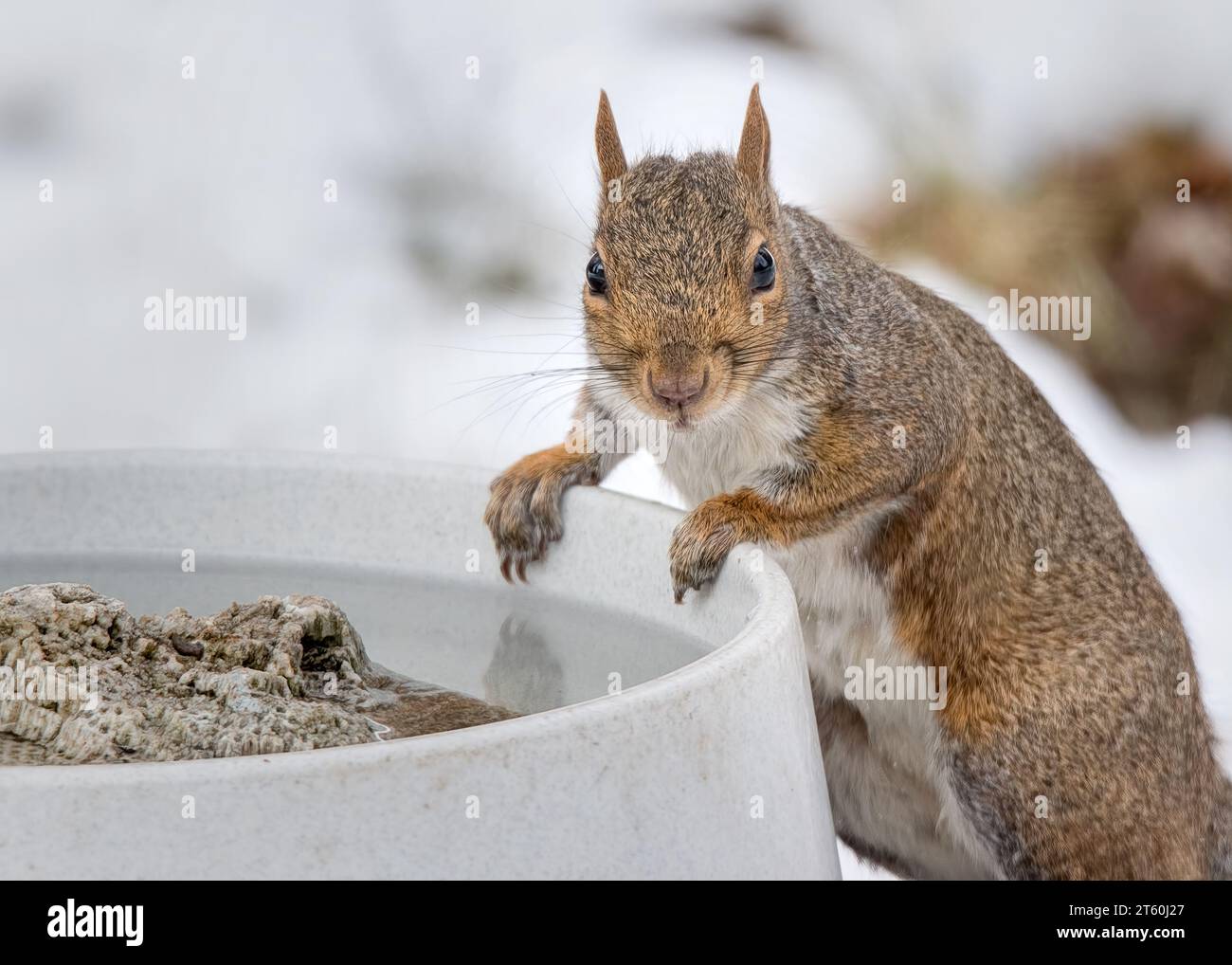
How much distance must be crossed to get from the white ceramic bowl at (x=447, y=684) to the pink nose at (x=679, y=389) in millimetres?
100

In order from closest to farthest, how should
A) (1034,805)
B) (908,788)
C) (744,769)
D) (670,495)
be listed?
(744,769)
(1034,805)
(908,788)
(670,495)

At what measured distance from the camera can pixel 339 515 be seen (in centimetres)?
170

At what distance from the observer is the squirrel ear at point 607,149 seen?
5.86 ft

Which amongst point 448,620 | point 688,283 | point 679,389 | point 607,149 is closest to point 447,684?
point 448,620

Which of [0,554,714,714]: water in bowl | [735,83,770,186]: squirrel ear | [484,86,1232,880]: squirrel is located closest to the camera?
[0,554,714,714]: water in bowl

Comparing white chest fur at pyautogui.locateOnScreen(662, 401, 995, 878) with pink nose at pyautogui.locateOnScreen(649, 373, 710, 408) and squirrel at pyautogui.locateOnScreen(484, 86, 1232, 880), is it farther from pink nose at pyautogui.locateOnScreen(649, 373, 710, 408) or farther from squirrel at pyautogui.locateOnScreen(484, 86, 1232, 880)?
pink nose at pyautogui.locateOnScreen(649, 373, 710, 408)

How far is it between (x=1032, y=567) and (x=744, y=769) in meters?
0.73

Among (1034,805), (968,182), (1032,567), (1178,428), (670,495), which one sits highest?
(968,182)

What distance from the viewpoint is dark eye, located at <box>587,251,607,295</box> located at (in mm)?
1672

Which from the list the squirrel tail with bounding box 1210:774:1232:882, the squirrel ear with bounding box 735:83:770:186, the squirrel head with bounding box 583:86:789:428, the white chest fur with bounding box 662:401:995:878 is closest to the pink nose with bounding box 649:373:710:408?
the squirrel head with bounding box 583:86:789:428

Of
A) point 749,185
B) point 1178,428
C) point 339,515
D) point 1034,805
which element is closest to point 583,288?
point 749,185

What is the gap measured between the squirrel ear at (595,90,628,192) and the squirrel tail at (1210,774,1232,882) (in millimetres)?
920
